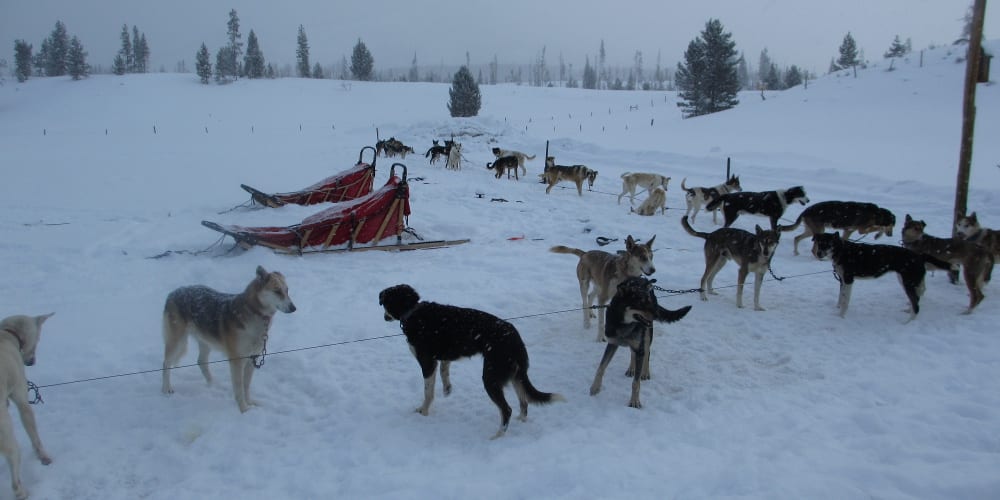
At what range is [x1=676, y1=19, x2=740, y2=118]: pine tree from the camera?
40.9m

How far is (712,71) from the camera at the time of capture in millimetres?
41219

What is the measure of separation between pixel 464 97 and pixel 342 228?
34.9 meters

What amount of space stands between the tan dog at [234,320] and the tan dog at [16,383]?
0.99 m

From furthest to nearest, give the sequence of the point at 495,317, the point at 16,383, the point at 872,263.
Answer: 1. the point at 872,263
2. the point at 495,317
3. the point at 16,383

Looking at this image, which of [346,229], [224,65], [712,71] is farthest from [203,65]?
[346,229]

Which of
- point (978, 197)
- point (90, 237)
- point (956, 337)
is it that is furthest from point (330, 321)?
point (978, 197)

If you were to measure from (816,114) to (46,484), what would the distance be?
3332 cm

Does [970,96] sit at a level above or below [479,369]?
above

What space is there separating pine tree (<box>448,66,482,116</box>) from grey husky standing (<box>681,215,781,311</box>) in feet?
122

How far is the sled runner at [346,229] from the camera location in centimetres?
924

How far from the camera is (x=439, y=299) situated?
303 inches

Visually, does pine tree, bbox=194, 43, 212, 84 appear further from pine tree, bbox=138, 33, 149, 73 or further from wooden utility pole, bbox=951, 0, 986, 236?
wooden utility pole, bbox=951, 0, 986, 236

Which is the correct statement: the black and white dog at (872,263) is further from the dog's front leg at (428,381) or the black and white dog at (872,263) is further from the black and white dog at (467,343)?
the dog's front leg at (428,381)

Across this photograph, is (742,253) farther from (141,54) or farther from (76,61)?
(141,54)
